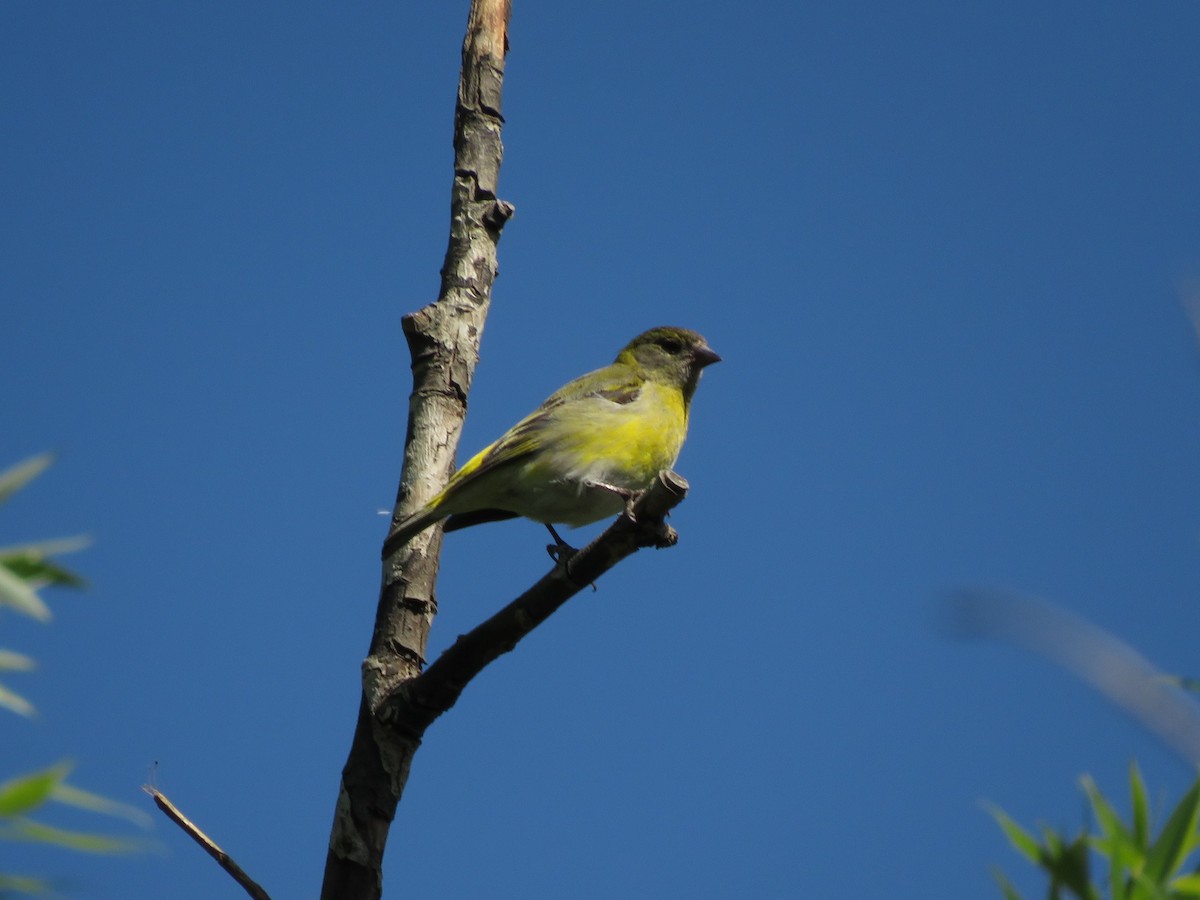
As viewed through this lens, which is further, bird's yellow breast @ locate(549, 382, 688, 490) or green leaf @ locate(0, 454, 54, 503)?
bird's yellow breast @ locate(549, 382, 688, 490)

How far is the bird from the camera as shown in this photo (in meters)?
6.19

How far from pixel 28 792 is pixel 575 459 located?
482cm

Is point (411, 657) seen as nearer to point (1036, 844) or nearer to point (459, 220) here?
point (459, 220)

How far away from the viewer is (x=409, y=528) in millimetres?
4953

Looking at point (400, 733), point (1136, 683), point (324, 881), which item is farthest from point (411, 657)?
point (1136, 683)

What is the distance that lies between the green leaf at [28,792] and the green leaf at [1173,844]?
1.43 m

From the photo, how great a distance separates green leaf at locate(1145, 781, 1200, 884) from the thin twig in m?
2.79

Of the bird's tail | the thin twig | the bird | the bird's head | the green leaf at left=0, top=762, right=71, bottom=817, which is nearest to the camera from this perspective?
the green leaf at left=0, top=762, right=71, bottom=817

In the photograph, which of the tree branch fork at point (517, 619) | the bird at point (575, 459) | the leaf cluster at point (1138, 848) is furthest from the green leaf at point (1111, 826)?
the bird at point (575, 459)

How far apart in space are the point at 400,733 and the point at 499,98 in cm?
329

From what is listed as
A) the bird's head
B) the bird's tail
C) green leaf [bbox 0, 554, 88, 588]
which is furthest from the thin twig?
the bird's head

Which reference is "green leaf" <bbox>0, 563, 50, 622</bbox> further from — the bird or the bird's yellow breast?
the bird's yellow breast

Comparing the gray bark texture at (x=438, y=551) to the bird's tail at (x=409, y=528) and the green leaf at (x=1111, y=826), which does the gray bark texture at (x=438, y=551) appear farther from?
the green leaf at (x=1111, y=826)

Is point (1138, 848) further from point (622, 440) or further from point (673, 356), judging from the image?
point (673, 356)
